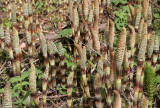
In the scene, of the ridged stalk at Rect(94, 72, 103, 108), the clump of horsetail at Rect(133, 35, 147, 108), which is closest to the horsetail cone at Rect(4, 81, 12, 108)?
the ridged stalk at Rect(94, 72, 103, 108)

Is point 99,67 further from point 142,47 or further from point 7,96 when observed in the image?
point 7,96

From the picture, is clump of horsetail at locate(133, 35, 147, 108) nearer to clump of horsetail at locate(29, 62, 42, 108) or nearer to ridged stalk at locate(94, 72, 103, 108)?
ridged stalk at locate(94, 72, 103, 108)

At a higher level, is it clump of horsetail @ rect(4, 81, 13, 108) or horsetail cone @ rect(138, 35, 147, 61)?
horsetail cone @ rect(138, 35, 147, 61)

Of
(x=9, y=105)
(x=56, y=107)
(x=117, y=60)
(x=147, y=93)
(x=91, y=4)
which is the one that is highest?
(x=91, y=4)

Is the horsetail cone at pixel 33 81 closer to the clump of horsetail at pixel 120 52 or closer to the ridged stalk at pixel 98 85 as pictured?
the ridged stalk at pixel 98 85

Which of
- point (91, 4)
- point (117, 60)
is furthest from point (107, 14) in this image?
point (117, 60)

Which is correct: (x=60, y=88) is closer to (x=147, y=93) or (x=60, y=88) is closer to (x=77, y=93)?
(x=77, y=93)

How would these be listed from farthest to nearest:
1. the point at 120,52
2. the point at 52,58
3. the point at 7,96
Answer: the point at 52,58
the point at 120,52
the point at 7,96

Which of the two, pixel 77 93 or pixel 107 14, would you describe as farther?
pixel 107 14

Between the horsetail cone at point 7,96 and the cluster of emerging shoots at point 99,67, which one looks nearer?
the horsetail cone at point 7,96

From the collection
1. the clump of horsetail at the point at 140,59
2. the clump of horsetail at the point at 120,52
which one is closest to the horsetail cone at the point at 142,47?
the clump of horsetail at the point at 140,59

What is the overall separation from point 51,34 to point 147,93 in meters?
1.67

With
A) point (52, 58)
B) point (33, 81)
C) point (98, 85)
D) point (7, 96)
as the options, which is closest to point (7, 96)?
point (7, 96)

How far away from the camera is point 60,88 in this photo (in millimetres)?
2062
